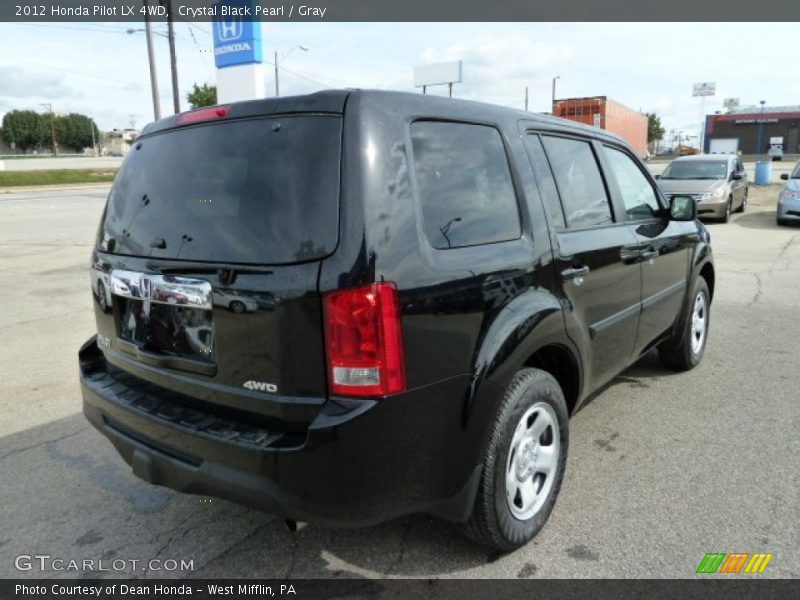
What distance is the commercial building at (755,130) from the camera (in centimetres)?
7956

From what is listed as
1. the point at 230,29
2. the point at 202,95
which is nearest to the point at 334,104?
the point at 230,29

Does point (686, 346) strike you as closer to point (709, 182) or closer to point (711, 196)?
point (711, 196)

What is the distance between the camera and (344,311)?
2.04 metres

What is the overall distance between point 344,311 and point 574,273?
1.38 meters

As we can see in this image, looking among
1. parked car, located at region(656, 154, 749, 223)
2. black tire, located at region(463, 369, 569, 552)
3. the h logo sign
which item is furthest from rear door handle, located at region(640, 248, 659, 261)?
the h logo sign

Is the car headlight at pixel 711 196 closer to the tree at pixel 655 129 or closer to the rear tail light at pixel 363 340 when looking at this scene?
the rear tail light at pixel 363 340

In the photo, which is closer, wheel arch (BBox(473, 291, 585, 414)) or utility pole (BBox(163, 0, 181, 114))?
wheel arch (BBox(473, 291, 585, 414))

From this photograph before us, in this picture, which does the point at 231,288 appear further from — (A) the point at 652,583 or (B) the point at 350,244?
(A) the point at 652,583

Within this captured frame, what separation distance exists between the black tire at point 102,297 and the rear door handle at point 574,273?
2.07 metres

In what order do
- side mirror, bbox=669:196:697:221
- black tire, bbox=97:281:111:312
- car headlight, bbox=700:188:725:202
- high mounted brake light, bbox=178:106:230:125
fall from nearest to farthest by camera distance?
high mounted brake light, bbox=178:106:230:125 < black tire, bbox=97:281:111:312 < side mirror, bbox=669:196:697:221 < car headlight, bbox=700:188:725:202

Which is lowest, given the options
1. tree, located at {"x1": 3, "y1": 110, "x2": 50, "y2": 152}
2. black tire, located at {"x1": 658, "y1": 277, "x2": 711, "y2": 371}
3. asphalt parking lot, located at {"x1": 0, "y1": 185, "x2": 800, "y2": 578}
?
asphalt parking lot, located at {"x1": 0, "y1": 185, "x2": 800, "y2": 578}

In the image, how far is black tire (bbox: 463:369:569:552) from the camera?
243cm

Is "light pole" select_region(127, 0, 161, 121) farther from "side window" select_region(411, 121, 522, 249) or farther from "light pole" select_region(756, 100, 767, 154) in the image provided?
"light pole" select_region(756, 100, 767, 154)

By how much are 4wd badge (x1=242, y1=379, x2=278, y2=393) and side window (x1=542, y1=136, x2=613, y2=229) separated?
171cm
